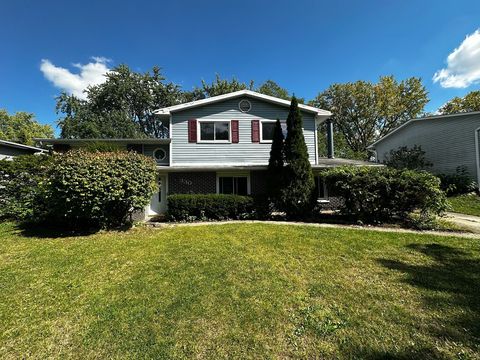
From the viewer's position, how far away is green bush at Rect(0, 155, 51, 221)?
9.15 metres

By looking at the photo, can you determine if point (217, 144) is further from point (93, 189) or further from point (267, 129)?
point (93, 189)

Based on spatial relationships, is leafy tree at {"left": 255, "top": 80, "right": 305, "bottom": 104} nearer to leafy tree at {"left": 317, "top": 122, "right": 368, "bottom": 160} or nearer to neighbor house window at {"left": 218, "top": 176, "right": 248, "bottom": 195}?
leafy tree at {"left": 317, "top": 122, "right": 368, "bottom": 160}

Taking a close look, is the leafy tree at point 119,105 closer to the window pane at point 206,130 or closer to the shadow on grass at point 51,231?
the window pane at point 206,130

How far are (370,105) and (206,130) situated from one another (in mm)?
26975

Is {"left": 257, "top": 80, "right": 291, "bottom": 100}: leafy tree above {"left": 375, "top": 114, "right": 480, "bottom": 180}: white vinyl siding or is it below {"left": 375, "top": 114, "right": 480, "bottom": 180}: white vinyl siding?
above

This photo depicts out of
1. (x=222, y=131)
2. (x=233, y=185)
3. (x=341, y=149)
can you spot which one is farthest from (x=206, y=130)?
(x=341, y=149)

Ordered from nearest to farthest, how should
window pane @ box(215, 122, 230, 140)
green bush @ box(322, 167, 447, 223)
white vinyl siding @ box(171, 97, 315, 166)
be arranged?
1. green bush @ box(322, 167, 447, 223)
2. white vinyl siding @ box(171, 97, 315, 166)
3. window pane @ box(215, 122, 230, 140)

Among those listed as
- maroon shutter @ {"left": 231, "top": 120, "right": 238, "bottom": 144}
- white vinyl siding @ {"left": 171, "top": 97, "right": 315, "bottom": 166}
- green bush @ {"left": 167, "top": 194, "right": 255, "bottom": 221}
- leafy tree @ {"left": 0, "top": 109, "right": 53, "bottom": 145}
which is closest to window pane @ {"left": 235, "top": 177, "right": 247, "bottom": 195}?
white vinyl siding @ {"left": 171, "top": 97, "right": 315, "bottom": 166}

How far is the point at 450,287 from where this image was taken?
416cm

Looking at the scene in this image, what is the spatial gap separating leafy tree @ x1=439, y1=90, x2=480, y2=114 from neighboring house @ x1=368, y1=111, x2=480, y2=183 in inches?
508

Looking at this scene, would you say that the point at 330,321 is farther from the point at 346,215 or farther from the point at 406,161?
the point at 406,161

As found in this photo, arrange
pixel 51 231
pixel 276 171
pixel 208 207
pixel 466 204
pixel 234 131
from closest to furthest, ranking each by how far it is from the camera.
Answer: pixel 51 231 < pixel 208 207 < pixel 276 171 < pixel 466 204 < pixel 234 131

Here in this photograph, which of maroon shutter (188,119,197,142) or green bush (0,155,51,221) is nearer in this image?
green bush (0,155,51,221)

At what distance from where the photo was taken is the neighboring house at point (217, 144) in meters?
12.9
